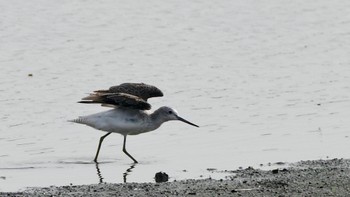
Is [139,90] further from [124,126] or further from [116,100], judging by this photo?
[116,100]

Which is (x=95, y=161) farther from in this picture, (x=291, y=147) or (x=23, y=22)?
(x=23, y=22)

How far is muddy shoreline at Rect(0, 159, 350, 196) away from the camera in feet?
32.1

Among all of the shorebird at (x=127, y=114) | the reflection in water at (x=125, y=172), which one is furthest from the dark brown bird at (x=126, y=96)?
the reflection in water at (x=125, y=172)

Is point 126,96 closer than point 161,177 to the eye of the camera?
No

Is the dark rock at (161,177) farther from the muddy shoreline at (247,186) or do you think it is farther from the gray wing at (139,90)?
the gray wing at (139,90)

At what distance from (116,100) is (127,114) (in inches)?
17.9

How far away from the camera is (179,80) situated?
53.7ft

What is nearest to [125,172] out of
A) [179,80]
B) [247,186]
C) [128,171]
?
[128,171]

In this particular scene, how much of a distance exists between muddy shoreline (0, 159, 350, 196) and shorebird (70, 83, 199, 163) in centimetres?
212

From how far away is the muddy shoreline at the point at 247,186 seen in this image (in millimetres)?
9789

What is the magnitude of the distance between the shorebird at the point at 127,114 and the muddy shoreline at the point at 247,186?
2.12 meters

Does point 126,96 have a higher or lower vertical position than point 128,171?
higher

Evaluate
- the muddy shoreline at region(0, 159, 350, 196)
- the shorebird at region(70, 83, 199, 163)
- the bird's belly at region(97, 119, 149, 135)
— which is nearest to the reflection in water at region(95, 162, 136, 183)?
the shorebird at region(70, 83, 199, 163)

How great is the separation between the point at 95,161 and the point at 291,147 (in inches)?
90.8
